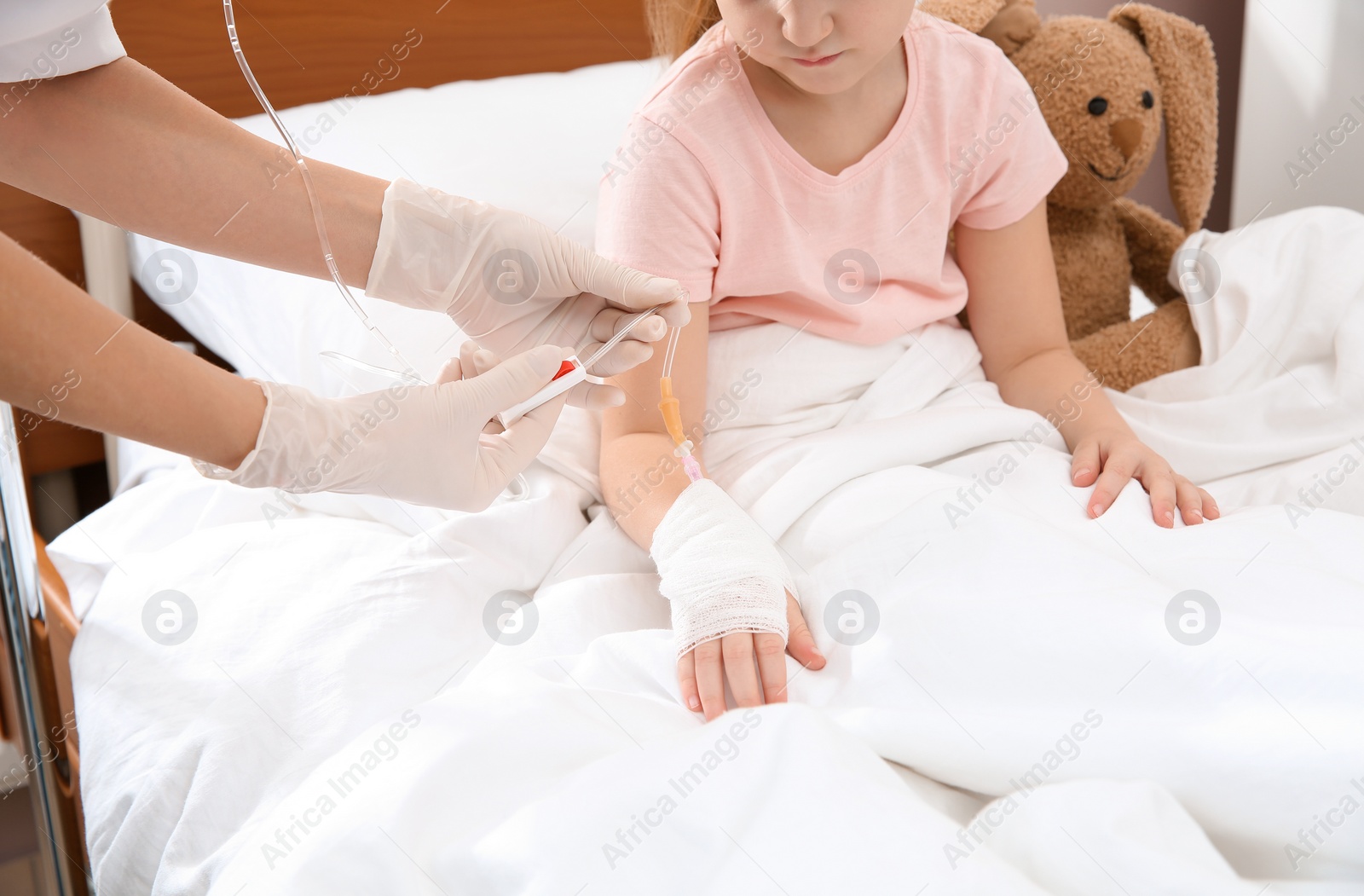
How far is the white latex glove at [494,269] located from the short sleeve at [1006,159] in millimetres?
412

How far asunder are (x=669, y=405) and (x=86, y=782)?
57 centimetres

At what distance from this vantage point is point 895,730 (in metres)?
0.67

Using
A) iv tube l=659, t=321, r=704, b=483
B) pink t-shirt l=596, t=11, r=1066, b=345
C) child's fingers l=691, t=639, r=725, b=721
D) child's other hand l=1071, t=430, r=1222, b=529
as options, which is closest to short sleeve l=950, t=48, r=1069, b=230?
pink t-shirt l=596, t=11, r=1066, b=345

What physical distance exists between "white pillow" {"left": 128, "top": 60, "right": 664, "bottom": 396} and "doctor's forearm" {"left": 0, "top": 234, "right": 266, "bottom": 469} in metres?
0.44

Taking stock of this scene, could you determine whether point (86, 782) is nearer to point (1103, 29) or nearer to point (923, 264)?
point (923, 264)

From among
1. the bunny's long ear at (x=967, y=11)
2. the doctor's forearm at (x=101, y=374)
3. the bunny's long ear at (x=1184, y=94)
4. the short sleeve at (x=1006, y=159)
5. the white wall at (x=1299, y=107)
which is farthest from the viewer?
the white wall at (x=1299, y=107)

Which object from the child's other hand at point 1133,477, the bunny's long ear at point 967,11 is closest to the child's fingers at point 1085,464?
the child's other hand at point 1133,477

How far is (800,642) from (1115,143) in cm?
88

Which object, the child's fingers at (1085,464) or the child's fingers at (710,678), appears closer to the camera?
the child's fingers at (710,678)

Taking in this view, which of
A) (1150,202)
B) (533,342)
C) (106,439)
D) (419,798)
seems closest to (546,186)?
(533,342)

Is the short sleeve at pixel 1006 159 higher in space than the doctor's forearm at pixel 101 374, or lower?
lower

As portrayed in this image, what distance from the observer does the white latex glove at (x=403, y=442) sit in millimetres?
715

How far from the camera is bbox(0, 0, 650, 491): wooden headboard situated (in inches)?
55.0

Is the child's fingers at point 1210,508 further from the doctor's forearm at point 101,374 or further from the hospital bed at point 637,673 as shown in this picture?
the doctor's forearm at point 101,374
